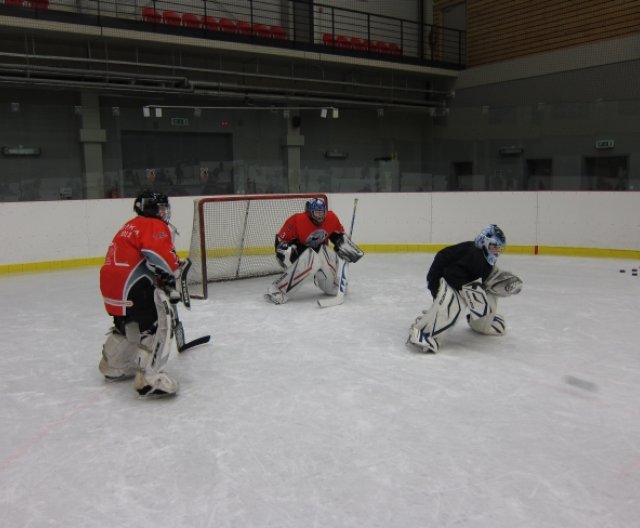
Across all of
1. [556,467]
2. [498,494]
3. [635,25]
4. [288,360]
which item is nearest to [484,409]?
[556,467]

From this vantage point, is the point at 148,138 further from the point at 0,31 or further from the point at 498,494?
the point at 498,494

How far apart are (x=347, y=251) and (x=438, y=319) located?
5.93ft

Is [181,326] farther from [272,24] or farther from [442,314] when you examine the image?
[272,24]

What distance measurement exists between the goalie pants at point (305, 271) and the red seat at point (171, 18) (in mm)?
6720

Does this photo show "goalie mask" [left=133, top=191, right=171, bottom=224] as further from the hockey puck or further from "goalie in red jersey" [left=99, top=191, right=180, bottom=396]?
the hockey puck

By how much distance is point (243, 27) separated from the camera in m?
10.6

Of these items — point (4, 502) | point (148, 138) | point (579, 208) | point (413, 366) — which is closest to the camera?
point (4, 502)

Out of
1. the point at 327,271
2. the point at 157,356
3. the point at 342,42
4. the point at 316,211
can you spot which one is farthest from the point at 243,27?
the point at 157,356

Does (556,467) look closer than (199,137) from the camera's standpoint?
Yes

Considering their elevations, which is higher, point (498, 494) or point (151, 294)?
point (151, 294)

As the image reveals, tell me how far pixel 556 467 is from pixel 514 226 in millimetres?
7047

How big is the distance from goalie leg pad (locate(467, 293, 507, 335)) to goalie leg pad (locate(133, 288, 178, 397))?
2.33 m

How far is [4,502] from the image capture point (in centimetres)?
213

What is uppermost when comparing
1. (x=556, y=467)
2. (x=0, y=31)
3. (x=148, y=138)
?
(x=0, y=31)
